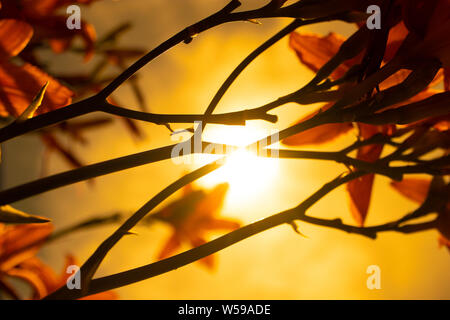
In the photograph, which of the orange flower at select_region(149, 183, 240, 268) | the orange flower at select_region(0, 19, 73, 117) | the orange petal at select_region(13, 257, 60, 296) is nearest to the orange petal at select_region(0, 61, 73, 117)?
the orange flower at select_region(0, 19, 73, 117)

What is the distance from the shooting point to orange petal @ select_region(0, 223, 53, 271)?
1.02 ft

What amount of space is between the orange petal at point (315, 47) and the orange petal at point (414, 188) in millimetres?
135

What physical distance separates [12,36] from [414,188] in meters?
0.34

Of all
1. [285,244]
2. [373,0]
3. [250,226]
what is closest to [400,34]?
[373,0]

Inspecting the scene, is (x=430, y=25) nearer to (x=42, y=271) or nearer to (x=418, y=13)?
(x=418, y=13)

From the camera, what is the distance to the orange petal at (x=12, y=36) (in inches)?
10.7

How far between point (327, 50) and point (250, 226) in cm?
14

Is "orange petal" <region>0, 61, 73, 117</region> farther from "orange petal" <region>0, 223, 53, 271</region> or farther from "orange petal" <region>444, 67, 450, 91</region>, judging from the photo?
"orange petal" <region>444, 67, 450, 91</region>

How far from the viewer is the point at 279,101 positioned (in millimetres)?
256

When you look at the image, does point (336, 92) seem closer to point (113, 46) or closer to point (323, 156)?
point (323, 156)

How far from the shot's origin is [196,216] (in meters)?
0.54

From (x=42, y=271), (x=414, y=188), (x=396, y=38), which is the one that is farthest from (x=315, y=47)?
(x=42, y=271)

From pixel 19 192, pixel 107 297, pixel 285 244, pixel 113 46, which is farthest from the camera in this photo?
pixel 285 244

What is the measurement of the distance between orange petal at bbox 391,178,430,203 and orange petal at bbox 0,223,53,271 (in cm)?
29
